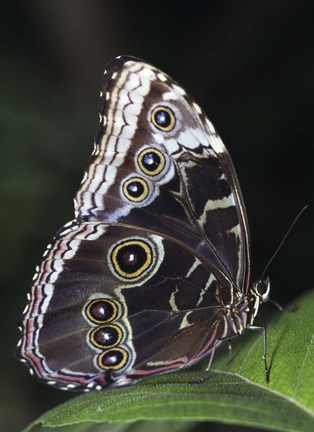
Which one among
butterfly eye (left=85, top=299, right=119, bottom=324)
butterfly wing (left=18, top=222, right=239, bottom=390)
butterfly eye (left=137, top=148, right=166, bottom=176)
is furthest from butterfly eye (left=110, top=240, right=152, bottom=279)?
butterfly eye (left=137, top=148, right=166, bottom=176)

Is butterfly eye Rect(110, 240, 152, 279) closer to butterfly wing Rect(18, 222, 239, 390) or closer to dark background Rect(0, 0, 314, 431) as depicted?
butterfly wing Rect(18, 222, 239, 390)

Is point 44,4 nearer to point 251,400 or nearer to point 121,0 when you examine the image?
point 121,0

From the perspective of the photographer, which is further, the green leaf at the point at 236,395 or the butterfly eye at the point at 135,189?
the butterfly eye at the point at 135,189

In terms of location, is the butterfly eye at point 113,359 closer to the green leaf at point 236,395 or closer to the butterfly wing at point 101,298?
the butterfly wing at point 101,298

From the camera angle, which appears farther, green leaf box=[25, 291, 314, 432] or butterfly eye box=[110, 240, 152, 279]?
butterfly eye box=[110, 240, 152, 279]

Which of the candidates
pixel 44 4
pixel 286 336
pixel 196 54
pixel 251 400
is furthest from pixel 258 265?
pixel 251 400

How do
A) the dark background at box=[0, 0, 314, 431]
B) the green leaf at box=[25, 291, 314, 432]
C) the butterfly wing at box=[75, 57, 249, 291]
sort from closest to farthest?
the green leaf at box=[25, 291, 314, 432]
the butterfly wing at box=[75, 57, 249, 291]
the dark background at box=[0, 0, 314, 431]

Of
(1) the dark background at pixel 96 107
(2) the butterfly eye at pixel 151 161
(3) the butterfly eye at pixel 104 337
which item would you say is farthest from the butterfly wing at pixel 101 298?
(1) the dark background at pixel 96 107
